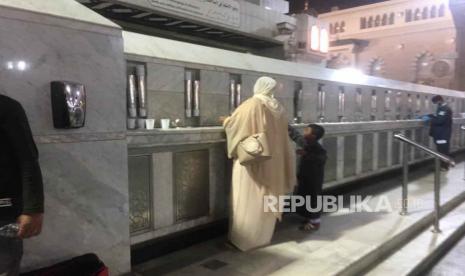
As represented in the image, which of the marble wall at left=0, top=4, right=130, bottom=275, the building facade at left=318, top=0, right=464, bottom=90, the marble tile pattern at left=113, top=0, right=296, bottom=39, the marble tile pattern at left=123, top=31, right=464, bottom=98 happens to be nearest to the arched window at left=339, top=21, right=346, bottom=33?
the building facade at left=318, top=0, right=464, bottom=90

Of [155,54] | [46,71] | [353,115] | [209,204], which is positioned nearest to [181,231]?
[209,204]

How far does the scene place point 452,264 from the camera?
383cm

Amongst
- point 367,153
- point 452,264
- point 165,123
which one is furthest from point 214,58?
point 367,153

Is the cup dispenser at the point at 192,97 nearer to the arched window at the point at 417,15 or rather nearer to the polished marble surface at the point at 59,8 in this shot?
the polished marble surface at the point at 59,8

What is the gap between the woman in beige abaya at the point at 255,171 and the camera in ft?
10.8

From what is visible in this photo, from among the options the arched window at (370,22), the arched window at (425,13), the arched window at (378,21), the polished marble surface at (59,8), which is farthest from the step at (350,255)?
the arched window at (370,22)

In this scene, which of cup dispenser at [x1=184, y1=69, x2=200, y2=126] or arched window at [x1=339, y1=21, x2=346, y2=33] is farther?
arched window at [x1=339, y1=21, x2=346, y2=33]

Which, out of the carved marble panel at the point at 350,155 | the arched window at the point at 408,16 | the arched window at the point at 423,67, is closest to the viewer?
the carved marble panel at the point at 350,155

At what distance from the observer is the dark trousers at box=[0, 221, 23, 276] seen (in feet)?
5.58

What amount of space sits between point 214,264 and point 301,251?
0.81 m

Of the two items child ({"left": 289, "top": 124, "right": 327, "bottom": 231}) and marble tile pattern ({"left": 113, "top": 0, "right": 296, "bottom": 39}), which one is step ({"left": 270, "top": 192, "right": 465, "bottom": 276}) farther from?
marble tile pattern ({"left": 113, "top": 0, "right": 296, "bottom": 39})

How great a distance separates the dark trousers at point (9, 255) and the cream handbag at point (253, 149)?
183cm

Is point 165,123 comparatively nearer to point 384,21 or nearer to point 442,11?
point 442,11

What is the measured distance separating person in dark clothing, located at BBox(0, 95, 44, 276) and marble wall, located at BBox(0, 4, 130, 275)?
46cm
